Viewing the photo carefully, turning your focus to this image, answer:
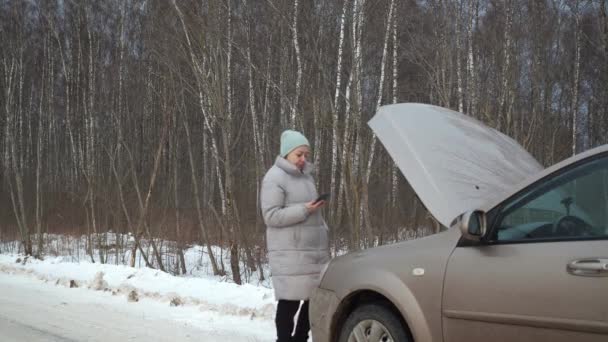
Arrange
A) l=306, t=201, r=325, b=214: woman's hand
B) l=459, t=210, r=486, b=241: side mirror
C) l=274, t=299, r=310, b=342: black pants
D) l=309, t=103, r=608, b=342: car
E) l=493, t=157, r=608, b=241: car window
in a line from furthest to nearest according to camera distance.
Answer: l=274, t=299, r=310, b=342: black pants → l=306, t=201, r=325, b=214: woman's hand → l=459, t=210, r=486, b=241: side mirror → l=493, t=157, r=608, b=241: car window → l=309, t=103, r=608, b=342: car

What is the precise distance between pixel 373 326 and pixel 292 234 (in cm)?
115

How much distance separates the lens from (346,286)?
12.3 feet

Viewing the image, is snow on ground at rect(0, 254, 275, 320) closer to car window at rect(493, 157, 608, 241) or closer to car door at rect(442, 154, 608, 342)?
car door at rect(442, 154, 608, 342)

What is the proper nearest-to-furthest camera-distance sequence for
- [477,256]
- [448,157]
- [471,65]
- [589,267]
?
[589,267] → [477,256] → [448,157] → [471,65]

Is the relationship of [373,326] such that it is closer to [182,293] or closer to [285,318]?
[285,318]

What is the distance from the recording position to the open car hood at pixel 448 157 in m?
3.59

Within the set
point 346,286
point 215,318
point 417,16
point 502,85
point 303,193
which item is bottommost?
point 215,318

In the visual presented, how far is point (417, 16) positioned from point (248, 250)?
6948 mm

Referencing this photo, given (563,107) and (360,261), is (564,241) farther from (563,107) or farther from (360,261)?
(563,107)

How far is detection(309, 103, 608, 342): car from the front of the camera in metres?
2.63

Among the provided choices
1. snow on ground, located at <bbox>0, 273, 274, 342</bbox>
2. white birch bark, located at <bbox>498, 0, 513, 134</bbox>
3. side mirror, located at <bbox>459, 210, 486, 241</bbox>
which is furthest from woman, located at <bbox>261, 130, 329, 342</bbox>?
white birch bark, located at <bbox>498, 0, 513, 134</bbox>

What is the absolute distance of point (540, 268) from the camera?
272 centimetres

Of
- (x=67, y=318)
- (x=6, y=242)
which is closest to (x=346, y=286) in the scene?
(x=67, y=318)

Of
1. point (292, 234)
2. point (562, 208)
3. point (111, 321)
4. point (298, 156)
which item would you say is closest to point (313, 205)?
point (292, 234)
